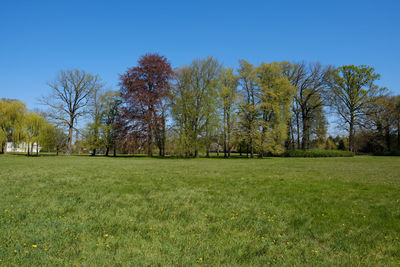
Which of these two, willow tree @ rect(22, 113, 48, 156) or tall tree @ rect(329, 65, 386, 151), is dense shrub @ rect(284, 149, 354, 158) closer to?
tall tree @ rect(329, 65, 386, 151)

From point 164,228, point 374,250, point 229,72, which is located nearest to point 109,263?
point 164,228

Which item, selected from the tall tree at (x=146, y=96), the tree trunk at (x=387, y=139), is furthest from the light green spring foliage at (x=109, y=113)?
the tree trunk at (x=387, y=139)

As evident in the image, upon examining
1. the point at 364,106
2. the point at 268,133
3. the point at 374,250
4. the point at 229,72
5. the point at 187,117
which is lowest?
the point at 374,250

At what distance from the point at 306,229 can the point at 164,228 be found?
3.04 m

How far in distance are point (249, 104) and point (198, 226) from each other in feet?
102

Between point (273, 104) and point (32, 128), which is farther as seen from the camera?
point (32, 128)

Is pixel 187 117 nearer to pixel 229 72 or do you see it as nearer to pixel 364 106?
pixel 229 72

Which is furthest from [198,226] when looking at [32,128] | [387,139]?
[387,139]

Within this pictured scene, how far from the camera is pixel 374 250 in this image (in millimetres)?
3986

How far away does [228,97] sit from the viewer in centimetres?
3484

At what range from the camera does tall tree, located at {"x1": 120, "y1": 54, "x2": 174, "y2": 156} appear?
115 feet

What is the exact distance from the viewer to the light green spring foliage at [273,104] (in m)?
34.1

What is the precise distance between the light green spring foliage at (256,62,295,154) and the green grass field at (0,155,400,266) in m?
26.4

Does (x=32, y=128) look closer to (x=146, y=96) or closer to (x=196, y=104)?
(x=146, y=96)
